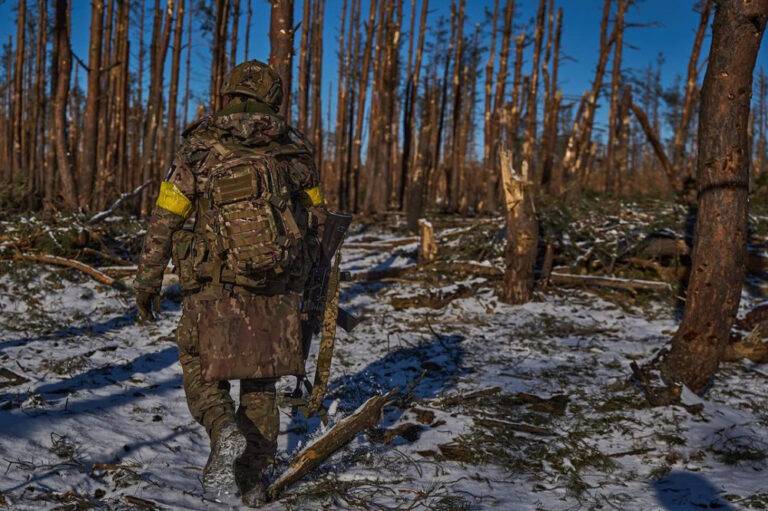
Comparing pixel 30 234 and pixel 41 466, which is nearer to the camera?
pixel 41 466

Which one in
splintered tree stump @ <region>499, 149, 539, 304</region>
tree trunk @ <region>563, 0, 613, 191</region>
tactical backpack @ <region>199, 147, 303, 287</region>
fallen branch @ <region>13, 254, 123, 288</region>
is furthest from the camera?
tree trunk @ <region>563, 0, 613, 191</region>

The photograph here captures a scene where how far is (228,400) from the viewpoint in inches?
108

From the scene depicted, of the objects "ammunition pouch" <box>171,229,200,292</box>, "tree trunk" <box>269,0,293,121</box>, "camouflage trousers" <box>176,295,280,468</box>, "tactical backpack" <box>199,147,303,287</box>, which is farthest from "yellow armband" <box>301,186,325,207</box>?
"tree trunk" <box>269,0,293,121</box>

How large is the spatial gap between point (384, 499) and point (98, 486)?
1.37 metres

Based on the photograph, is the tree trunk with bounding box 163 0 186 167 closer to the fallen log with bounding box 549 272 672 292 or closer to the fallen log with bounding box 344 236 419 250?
the fallen log with bounding box 344 236 419 250

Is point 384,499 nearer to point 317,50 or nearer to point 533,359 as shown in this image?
point 533,359

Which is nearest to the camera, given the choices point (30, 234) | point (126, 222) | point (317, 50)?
point (30, 234)

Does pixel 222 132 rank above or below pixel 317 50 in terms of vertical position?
below

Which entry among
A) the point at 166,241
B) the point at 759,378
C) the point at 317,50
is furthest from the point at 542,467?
the point at 317,50

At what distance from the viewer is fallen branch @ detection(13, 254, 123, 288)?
694cm

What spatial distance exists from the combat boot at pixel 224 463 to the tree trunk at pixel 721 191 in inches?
141

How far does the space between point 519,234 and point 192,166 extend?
5374 mm

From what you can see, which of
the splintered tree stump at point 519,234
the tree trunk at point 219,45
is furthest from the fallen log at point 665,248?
the tree trunk at point 219,45

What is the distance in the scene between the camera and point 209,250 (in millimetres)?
2729
